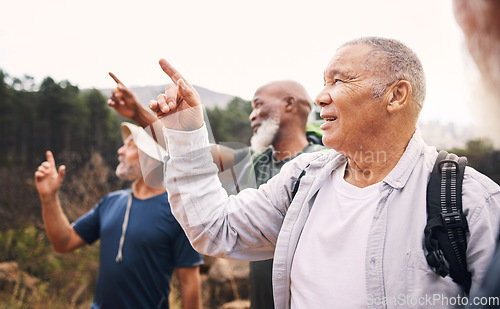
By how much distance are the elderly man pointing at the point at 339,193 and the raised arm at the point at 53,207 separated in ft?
5.71

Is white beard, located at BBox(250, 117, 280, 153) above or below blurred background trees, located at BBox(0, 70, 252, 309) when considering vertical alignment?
above

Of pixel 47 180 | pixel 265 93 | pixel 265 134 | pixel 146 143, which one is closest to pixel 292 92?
pixel 265 93

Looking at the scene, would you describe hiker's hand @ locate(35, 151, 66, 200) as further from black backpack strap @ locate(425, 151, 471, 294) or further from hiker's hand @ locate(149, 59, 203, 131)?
black backpack strap @ locate(425, 151, 471, 294)

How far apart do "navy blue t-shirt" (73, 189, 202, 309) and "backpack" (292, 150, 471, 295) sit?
6.31 ft

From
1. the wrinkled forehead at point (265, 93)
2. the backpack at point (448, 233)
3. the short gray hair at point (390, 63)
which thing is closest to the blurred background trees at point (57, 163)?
the wrinkled forehead at point (265, 93)

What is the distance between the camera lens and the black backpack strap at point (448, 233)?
112cm

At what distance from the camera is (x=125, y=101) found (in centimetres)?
235

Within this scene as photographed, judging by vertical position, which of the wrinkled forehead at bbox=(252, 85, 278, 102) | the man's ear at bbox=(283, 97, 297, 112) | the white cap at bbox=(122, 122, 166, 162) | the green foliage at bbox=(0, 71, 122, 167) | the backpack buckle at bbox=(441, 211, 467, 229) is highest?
the wrinkled forehead at bbox=(252, 85, 278, 102)

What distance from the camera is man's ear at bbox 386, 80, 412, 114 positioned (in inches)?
56.8

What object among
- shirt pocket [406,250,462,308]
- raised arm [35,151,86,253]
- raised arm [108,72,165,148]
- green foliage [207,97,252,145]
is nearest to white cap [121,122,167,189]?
raised arm [108,72,165,148]

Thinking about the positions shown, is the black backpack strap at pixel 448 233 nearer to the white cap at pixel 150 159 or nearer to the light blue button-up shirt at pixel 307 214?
the light blue button-up shirt at pixel 307 214

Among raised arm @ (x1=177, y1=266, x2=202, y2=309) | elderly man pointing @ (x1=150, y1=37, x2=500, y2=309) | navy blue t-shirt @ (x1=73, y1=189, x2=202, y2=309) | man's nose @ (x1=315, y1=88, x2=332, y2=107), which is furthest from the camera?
raised arm @ (x1=177, y1=266, x2=202, y2=309)

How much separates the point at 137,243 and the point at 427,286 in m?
2.03

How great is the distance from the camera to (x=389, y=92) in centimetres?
145
